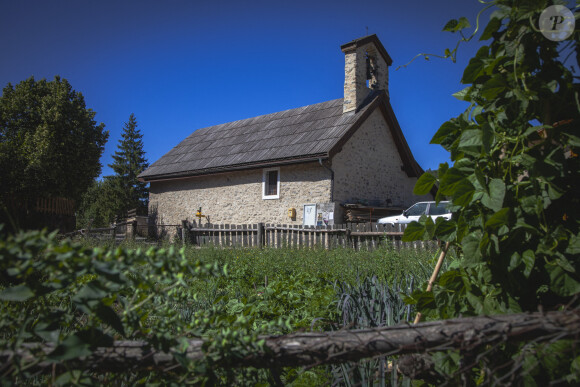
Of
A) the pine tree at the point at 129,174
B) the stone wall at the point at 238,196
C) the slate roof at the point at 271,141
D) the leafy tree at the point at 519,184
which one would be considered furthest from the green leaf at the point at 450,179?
the pine tree at the point at 129,174

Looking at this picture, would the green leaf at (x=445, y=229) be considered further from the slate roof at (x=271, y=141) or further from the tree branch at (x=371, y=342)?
the slate roof at (x=271, y=141)

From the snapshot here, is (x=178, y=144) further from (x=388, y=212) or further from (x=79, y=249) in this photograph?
(x=79, y=249)

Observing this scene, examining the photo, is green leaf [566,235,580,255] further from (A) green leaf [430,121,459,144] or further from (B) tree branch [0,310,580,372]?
(A) green leaf [430,121,459,144]

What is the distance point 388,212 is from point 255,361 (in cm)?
1519

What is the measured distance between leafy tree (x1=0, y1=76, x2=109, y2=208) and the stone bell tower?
15.1 m

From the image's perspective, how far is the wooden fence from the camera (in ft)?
33.2

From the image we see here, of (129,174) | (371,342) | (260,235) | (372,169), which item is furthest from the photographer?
(129,174)

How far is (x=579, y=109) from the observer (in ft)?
4.16

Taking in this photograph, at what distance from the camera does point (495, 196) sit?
4.30 ft

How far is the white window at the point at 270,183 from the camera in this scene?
51.4 feet

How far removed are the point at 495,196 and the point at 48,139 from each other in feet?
73.7

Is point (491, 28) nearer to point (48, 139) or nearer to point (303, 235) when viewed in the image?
point (303, 235)

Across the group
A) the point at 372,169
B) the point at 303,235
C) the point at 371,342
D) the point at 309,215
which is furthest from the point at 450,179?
the point at 372,169

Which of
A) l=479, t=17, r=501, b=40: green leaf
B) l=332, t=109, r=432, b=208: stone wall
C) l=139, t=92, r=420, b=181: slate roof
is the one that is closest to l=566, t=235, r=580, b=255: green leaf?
l=479, t=17, r=501, b=40: green leaf
